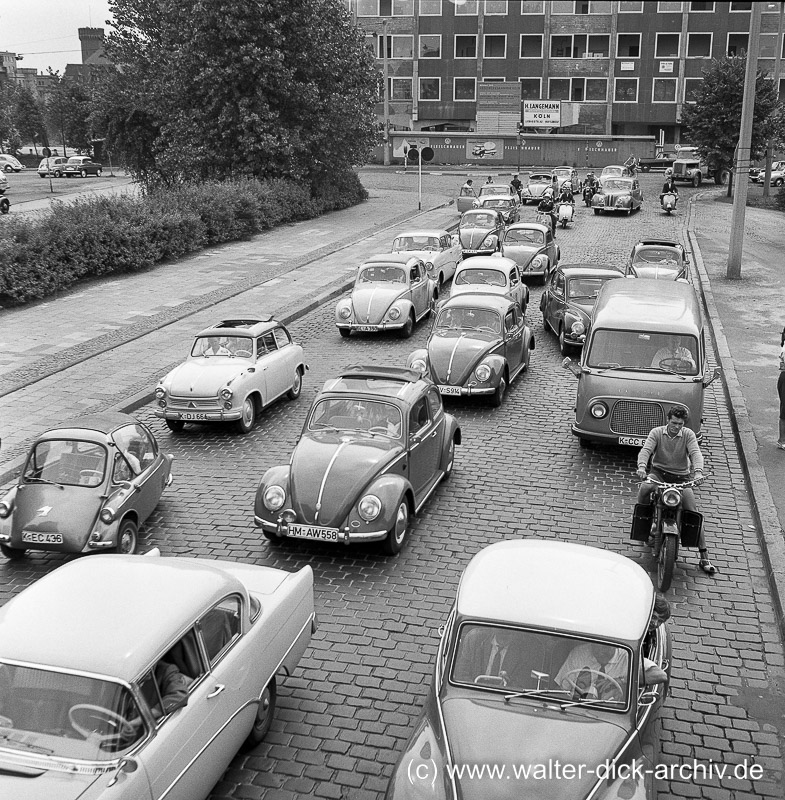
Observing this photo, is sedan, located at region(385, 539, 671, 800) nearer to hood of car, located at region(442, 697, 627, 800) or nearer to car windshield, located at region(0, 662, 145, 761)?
hood of car, located at region(442, 697, 627, 800)

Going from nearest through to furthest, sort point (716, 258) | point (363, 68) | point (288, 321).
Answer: point (288, 321) < point (716, 258) < point (363, 68)

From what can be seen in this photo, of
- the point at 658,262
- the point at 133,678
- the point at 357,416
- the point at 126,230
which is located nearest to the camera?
the point at 133,678

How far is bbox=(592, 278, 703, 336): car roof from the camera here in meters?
12.4

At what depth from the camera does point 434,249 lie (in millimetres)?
24266

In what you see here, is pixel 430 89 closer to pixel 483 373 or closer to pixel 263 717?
pixel 483 373

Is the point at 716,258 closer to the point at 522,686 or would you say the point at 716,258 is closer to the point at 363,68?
the point at 363,68

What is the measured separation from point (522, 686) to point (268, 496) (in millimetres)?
4345

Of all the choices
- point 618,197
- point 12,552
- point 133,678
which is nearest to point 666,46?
point 618,197

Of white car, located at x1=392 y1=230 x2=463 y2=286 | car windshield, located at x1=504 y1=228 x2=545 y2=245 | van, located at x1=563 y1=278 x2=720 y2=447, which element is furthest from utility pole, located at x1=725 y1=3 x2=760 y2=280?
van, located at x1=563 y1=278 x2=720 y2=447

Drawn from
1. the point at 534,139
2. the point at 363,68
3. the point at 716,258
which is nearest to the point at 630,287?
the point at 716,258

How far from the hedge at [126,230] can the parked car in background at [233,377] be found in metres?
9.38

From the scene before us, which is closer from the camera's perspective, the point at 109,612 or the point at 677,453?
the point at 109,612

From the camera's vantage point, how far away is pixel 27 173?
238 ft

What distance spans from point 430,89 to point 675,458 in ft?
240
